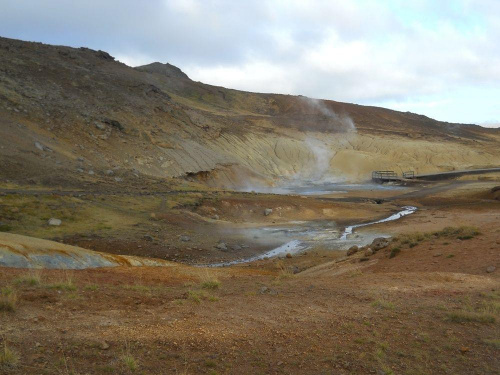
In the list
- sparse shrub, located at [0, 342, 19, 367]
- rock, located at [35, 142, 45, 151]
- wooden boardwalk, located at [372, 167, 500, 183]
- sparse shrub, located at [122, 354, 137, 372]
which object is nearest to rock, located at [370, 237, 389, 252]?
sparse shrub, located at [122, 354, 137, 372]

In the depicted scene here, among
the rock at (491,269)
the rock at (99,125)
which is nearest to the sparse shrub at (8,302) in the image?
the rock at (491,269)

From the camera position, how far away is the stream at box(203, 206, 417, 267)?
838 inches

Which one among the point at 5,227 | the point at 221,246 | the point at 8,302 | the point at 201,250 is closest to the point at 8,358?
the point at 8,302

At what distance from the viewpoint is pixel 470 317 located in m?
8.00

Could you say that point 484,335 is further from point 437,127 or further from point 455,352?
point 437,127

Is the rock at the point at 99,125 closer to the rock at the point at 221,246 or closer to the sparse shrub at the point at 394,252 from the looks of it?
the rock at the point at 221,246

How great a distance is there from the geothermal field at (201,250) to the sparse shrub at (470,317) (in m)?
0.02

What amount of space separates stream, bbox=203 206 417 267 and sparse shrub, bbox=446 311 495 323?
1202cm

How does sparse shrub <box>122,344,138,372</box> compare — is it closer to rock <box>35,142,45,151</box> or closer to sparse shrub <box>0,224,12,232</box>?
sparse shrub <box>0,224,12,232</box>

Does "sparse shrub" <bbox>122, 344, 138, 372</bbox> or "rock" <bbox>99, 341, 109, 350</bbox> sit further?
"rock" <bbox>99, 341, 109, 350</bbox>

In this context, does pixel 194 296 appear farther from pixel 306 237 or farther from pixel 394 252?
pixel 306 237

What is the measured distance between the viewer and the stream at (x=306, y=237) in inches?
838

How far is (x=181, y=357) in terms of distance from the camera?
5836 millimetres

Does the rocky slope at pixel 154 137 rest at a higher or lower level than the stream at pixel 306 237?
higher
